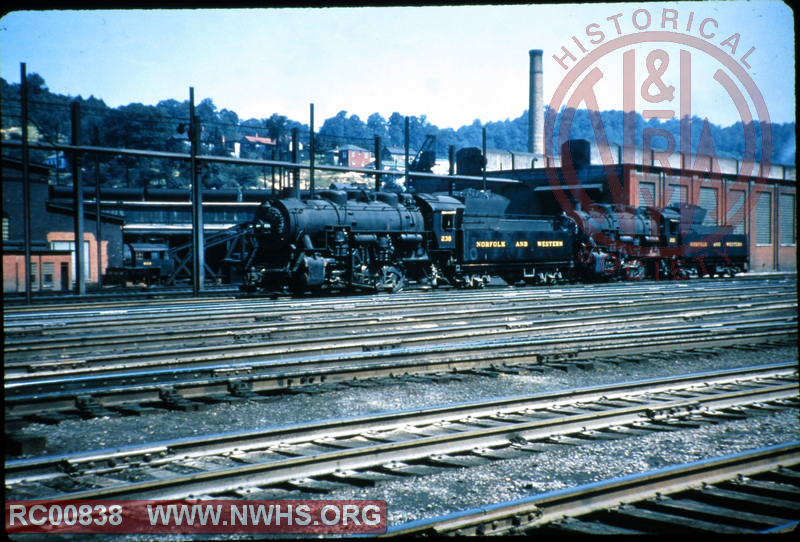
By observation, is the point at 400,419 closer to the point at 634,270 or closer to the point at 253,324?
the point at 253,324

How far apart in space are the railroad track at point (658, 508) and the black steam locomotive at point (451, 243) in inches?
622

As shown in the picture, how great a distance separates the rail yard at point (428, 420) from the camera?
177 inches

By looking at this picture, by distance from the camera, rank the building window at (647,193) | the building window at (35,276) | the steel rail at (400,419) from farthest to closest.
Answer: the building window at (647,193), the building window at (35,276), the steel rail at (400,419)

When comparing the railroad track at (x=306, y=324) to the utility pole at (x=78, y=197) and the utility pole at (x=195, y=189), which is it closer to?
the utility pole at (x=195, y=189)

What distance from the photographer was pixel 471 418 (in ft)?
21.4

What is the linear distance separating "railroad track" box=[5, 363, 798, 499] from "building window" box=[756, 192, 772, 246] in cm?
4577

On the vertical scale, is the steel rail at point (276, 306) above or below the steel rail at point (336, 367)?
above

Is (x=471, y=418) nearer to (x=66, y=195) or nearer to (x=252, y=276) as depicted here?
(x=252, y=276)

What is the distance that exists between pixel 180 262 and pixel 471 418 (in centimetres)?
3217

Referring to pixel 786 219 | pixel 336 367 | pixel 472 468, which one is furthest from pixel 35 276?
pixel 786 219

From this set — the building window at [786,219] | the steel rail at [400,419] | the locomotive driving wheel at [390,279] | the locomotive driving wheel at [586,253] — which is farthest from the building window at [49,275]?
the building window at [786,219]

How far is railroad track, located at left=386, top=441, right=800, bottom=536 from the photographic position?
12.9ft

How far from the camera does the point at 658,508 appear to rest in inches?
171

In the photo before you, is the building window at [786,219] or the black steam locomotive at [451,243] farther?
the building window at [786,219]
